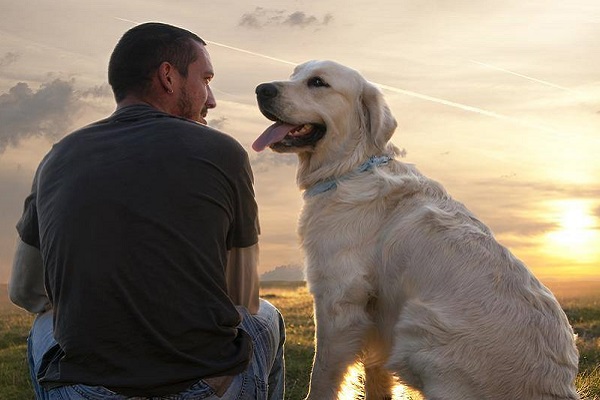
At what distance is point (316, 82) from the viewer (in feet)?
17.6

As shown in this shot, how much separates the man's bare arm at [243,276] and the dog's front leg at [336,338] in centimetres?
98

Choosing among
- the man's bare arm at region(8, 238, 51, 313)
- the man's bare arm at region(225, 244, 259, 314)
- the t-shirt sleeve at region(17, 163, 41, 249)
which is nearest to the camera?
the man's bare arm at region(225, 244, 259, 314)

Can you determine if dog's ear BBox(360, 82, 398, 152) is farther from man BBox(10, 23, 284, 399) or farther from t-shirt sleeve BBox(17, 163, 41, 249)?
t-shirt sleeve BBox(17, 163, 41, 249)

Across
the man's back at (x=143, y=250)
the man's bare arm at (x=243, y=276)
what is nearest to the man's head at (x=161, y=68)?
the man's back at (x=143, y=250)

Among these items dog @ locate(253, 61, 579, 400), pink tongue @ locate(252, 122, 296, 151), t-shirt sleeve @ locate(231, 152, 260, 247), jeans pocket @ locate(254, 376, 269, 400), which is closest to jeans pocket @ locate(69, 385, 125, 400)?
jeans pocket @ locate(254, 376, 269, 400)

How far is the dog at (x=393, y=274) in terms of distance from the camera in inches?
166

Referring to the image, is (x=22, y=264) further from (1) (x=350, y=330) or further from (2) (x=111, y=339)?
(1) (x=350, y=330)

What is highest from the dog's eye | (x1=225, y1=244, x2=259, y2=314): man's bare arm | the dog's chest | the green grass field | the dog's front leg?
the dog's eye

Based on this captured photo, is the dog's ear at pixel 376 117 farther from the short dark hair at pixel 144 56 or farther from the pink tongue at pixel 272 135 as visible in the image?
the short dark hair at pixel 144 56

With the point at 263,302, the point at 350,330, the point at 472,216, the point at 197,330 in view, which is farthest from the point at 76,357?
the point at 472,216

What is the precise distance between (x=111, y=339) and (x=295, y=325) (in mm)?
7808

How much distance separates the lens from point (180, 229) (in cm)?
332

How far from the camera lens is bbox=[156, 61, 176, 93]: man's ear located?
381 cm

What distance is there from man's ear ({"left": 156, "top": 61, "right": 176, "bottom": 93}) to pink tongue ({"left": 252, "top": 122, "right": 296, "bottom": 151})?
61.4 inches
